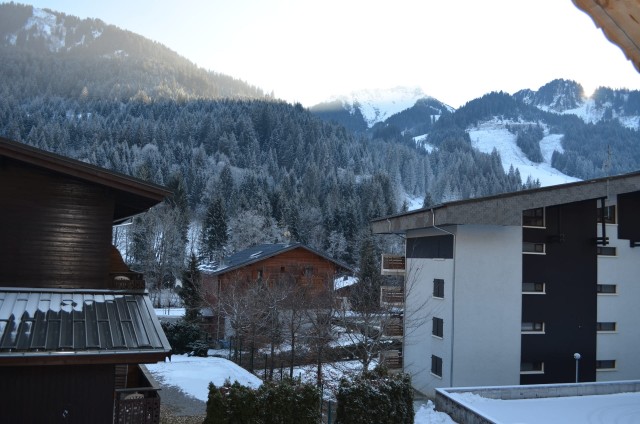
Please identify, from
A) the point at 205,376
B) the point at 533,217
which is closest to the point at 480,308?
the point at 533,217

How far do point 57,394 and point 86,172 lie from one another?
4.02m

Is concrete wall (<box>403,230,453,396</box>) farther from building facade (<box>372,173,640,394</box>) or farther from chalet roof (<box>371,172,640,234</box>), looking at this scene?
chalet roof (<box>371,172,640,234</box>)

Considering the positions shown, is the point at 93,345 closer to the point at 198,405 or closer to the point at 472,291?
the point at 198,405

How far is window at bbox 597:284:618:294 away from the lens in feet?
77.7

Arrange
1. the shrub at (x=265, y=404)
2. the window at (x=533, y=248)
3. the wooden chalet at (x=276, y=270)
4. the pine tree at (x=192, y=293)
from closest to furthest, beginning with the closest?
1. the shrub at (x=265, y=404)
2. the window at (x=533, y=248)
3. the pine tree at (x=192, y=293)
4. the wooden chalet at (x=276, y=270)

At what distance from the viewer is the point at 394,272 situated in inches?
1041

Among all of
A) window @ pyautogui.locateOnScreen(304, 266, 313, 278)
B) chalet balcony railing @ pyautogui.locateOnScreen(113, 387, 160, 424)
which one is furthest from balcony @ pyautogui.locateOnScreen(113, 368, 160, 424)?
window @ pyautogui.locateOnScreen(304, 266, 313, 278)

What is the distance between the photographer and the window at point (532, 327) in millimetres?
22272

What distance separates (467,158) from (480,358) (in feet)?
472

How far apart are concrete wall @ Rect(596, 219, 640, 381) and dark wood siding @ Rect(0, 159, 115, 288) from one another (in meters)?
20.8

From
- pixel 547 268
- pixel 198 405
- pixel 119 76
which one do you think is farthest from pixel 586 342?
pixel 119 76

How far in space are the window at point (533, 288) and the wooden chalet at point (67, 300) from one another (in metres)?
16.5

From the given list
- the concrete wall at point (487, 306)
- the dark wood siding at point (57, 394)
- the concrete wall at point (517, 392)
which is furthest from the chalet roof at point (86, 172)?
the concrete wall at point (487, 306)

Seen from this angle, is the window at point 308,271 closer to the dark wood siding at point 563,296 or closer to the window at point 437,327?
the window at point 437,327
